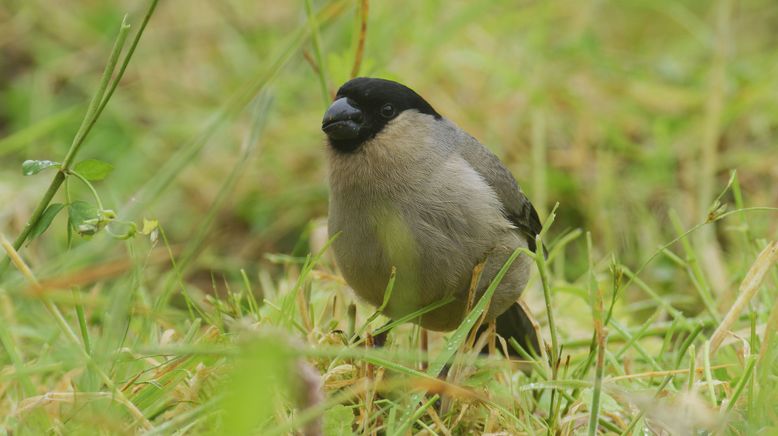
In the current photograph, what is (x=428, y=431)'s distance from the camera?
2518 mm

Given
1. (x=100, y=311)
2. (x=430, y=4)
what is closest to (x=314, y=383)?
(x=100, y=311)

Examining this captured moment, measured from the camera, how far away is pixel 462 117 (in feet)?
18.4

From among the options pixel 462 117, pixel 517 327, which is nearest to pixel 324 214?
pixel 462 117

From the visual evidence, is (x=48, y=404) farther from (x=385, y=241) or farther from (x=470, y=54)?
(x=470, y=54)

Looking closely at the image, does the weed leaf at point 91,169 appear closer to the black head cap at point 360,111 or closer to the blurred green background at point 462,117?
the black head cap at point 360,111

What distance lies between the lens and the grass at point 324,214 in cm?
237

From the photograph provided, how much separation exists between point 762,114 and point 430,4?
79.8 inches

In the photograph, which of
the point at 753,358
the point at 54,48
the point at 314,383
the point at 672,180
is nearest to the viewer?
the point at 314,383

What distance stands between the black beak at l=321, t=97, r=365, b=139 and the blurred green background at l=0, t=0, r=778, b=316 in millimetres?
1740

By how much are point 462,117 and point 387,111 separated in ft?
8.63

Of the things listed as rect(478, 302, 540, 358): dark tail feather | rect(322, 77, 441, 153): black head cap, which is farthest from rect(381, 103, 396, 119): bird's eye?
rect(478, 302, 540, 358): dark tail feather

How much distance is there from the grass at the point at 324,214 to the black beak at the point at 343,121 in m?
0.34

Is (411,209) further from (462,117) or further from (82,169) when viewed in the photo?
(462,117)

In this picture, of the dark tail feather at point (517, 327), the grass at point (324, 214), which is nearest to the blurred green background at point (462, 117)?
the grass at point (324, 214)
